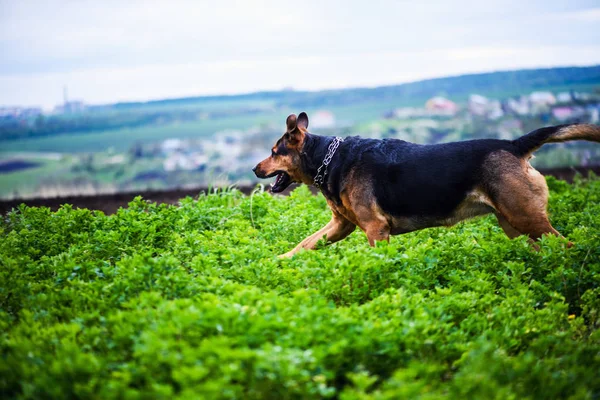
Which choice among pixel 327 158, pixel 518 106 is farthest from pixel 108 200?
pixel 518 106

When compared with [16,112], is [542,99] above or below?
below

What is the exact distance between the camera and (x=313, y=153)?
7219mm

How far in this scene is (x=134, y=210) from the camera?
297 inches

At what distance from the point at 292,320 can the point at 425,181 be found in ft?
9.09

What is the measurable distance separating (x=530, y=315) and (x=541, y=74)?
20576 millimetres

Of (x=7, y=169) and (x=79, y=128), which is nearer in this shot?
(x=7, y=169)

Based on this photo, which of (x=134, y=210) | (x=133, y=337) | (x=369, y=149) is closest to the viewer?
(x=133, y=337)

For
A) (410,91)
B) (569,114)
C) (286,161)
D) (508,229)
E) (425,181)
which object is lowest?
(508,229)

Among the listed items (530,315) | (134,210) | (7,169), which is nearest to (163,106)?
(7,169)

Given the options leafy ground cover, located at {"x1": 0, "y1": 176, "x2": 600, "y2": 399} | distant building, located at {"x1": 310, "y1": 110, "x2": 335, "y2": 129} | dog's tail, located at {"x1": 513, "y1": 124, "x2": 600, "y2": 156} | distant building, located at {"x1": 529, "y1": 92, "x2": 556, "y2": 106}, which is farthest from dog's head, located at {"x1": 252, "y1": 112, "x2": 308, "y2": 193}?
distant building, located at {"x1": 529, "y1": 92, "x2": 556, "y2": 106}

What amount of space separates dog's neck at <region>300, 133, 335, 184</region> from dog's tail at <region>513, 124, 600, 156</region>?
197 centimetres

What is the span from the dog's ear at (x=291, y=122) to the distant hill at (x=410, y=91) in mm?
16736

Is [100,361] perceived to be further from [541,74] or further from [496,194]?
[541,74]

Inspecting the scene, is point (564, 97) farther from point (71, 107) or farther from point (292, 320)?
point (292, 320)
